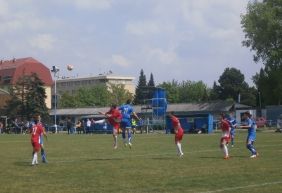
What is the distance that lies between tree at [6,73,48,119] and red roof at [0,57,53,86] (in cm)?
4519

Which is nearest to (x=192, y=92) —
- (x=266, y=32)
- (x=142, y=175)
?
(x=266, y=32)

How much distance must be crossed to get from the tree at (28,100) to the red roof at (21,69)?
45.2m

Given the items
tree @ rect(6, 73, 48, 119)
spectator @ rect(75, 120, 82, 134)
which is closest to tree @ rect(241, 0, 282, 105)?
spectator @ rect(75, 120, 82, 134)

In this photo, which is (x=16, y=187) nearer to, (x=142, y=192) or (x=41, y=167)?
(x=142, y=192)

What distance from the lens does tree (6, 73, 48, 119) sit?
99.5 meters

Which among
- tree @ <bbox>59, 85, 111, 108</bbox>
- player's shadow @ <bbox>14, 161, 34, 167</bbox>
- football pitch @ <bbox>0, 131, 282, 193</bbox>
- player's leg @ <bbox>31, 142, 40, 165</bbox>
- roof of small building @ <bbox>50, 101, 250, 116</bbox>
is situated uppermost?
tree @ <bbox>59, 85, 111, 108</bbox>

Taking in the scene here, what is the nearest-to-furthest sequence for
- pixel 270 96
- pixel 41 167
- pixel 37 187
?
1. pixel 37 187
2. pixel 41 167
3. pixel 270 96

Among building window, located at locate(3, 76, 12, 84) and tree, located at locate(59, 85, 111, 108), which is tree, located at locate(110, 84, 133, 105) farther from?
building window, located at locate(3, 76, 12, 84)

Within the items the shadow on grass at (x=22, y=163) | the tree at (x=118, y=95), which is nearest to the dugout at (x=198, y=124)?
the shadow on grass at (x=22, y=163)

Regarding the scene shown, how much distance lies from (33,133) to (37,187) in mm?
6893

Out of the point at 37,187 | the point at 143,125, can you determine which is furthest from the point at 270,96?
the point at 37,187

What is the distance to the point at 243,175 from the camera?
15781 millimetres

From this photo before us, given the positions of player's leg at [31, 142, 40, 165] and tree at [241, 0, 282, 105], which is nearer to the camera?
player's leg at [31, 142, 40, 165]

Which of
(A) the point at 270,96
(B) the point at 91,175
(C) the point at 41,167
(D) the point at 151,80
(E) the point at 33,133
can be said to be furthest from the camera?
(D) the point at 151,80
